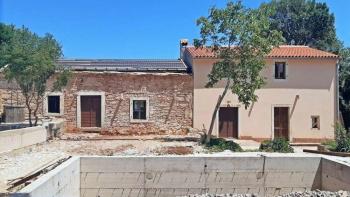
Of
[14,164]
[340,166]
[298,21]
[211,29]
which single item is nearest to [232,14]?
[211,29]

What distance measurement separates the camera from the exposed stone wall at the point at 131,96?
2550cm

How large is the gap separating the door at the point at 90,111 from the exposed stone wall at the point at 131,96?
41 centimetres

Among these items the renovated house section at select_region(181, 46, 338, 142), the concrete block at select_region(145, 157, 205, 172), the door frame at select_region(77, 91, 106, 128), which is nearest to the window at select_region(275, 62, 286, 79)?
the renovated house section at select_region(181, 46, 338, 142)

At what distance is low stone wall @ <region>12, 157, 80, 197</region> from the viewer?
30.2ft

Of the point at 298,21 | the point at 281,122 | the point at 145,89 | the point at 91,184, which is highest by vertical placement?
the point at 298,21

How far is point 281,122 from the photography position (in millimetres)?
26094

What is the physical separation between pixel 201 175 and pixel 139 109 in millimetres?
11448

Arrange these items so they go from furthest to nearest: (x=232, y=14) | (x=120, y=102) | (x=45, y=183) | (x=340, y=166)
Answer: (x=120, y=102)
(x=232, y=14)
(x=340, y=166)
(x=45, y=183)

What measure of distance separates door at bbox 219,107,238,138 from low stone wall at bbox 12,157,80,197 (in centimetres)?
1272

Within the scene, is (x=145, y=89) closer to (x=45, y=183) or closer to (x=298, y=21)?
(x=45, y=183)

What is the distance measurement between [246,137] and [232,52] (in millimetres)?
6317

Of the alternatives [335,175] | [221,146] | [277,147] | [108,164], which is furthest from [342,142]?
[108,164]

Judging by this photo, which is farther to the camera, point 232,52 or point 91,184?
point 232,52

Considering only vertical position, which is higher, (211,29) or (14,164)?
(211,29)
